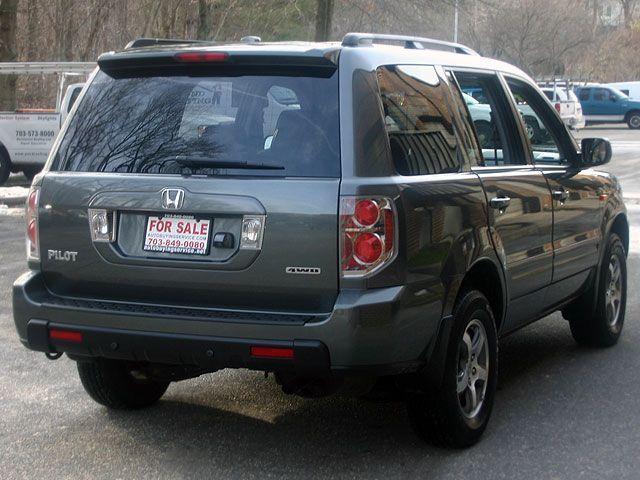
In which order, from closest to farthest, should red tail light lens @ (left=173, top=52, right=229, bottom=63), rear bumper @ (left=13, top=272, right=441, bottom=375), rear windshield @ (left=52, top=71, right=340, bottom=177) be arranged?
rear bumper @ (left=13, top=272, right=441, bottom=375) < rear windshield @ (left=52, top=71, right=340, bottom=177) < red tail light lens @ (left=173, top=52, right=229, bottom=63)

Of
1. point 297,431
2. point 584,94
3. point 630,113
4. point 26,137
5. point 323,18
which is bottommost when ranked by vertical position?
point 630,113

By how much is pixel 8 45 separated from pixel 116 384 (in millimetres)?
20588

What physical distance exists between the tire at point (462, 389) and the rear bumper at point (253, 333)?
0.25 metres

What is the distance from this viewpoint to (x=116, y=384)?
5465 millimetres

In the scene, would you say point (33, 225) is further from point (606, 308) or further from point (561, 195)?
point (606, 308)

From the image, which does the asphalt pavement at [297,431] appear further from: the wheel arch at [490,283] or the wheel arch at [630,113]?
the wheel arch at [630,113]

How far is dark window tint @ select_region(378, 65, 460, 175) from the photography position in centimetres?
464

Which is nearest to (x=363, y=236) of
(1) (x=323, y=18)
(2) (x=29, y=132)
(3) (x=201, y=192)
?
(3) (x=201, y=192)

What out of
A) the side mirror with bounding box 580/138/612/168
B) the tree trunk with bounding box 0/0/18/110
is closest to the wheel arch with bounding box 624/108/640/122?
the tree trunk with bounding box 0/0/18/110

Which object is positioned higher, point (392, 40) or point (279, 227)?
point (392, 40)

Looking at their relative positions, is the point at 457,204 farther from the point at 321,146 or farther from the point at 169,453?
the point at 169,453

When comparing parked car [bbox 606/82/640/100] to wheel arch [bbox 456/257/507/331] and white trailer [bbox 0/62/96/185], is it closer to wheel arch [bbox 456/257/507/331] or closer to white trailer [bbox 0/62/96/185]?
white trailer [bbox 0/62/96/185]

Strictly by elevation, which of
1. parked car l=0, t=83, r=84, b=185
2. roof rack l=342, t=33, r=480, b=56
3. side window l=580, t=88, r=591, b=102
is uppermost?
roof rack l=342, t=33, r=480, b=56

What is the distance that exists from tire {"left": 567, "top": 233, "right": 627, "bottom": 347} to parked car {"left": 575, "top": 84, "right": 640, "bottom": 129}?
40145 millimetres
